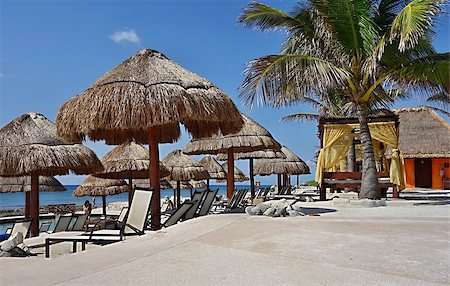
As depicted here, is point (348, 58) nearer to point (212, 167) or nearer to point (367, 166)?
point (367, 166)

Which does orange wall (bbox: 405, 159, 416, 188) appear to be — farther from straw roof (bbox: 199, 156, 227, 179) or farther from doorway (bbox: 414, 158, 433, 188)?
straw roof (bbox: 199, 156, 227, 179)

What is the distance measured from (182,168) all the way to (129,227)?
33.6ft

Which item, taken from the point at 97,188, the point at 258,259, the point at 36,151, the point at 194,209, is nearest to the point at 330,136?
the point at 194,209

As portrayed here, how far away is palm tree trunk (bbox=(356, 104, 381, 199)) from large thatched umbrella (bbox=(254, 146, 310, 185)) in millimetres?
9807

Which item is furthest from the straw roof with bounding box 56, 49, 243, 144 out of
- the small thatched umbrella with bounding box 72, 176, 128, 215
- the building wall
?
the building wall

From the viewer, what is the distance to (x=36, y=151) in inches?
355

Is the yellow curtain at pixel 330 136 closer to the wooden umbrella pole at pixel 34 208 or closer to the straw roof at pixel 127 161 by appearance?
the straw roof at pixel 127 161

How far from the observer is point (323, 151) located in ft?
43.2

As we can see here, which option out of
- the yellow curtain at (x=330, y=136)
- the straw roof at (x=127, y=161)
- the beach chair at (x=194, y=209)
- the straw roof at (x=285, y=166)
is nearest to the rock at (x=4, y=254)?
the beach chair at (x=194, y=209)

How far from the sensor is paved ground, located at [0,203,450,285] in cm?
357

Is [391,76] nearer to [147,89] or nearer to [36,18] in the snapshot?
[147,89]

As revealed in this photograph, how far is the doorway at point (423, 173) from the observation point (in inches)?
953

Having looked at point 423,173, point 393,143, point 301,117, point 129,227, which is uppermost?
point 301,117

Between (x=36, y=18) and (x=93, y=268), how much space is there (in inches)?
224
